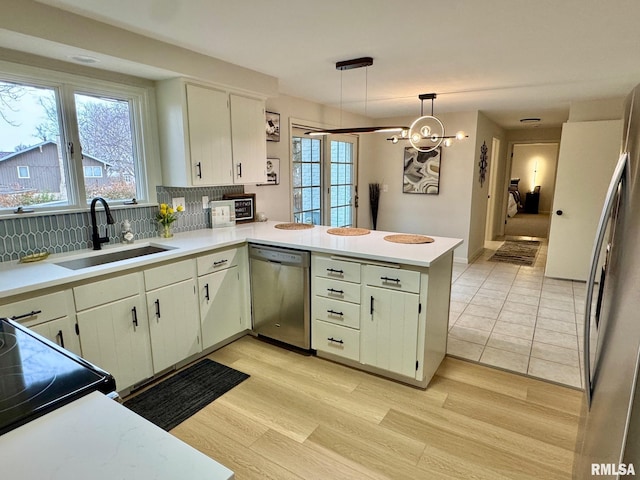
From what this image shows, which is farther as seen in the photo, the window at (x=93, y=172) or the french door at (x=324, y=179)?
the french door at (x=324, y=179)

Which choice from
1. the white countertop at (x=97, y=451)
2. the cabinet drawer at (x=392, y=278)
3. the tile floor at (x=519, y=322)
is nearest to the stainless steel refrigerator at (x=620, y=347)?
the white countertop at (x=97, y=451)

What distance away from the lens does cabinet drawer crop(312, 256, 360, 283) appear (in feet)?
8.42

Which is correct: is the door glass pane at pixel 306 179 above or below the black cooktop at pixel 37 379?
above

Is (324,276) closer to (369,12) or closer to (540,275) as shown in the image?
(369,12)

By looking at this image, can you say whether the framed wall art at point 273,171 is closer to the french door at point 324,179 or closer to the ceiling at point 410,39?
the french door at point 324,179

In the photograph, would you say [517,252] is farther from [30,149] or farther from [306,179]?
[30,149]

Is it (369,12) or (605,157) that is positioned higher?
(369,12)

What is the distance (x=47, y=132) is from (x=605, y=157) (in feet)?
18.9

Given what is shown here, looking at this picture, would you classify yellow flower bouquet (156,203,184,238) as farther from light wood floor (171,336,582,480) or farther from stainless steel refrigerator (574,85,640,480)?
stainless steel refrigerator (574,85,640,480)

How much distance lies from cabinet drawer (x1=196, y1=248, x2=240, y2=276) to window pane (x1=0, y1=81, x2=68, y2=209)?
1028 mm

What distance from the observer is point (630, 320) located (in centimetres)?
75

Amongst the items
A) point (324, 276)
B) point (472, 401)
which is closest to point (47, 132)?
point (324, 276)

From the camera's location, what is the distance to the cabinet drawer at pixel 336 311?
263 centimetres

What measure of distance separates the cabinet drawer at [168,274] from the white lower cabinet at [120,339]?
12cm
